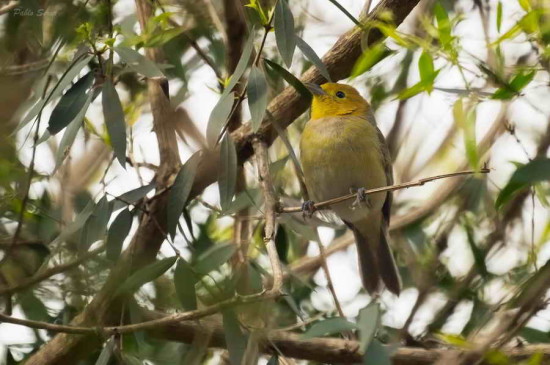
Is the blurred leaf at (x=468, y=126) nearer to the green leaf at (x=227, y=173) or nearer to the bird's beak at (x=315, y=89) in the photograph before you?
the green leaf at (x=227, y=173)

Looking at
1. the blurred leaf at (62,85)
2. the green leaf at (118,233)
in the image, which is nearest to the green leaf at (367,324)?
the green leaf at (118,233)

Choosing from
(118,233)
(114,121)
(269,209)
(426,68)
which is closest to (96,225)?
(118,233)

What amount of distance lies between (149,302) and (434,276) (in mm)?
1757

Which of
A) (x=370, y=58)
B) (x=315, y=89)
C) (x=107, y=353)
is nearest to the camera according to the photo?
(x=370, y=58)

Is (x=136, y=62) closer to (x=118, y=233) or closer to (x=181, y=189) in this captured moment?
(x=181, y=189)

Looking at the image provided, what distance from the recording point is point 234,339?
3047 millimetres

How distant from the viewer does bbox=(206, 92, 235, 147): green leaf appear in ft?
9.64

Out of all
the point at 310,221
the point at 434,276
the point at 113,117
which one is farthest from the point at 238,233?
the point at 113,117

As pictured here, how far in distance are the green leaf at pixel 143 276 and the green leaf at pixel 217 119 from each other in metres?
0.43

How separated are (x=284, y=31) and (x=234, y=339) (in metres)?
1.06

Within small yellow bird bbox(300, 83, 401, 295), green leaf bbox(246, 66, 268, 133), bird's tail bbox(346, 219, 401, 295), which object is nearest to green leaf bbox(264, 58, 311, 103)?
green leaf bbox(246, 66, 268, 133)

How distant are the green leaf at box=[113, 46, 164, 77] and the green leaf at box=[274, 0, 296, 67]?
527 mm

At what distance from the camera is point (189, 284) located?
3094 mm

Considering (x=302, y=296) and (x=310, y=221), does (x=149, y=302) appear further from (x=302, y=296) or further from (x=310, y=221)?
(x=302, y=296)
